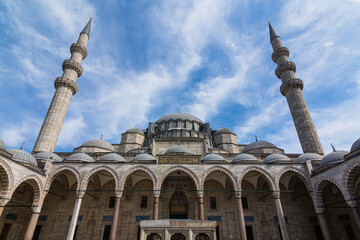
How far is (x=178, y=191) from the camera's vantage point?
15.7 m

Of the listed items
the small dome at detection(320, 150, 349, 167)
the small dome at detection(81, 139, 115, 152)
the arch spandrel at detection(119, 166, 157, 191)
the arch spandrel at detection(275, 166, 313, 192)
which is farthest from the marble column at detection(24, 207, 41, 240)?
the small dome at detection(320, 150, 349, 167)

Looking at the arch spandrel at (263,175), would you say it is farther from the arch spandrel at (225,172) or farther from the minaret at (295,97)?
the minaret at (295,97)

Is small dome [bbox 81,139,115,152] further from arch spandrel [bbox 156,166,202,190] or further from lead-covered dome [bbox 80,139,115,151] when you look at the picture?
arch spandrel [bbox 156,166,202,190]

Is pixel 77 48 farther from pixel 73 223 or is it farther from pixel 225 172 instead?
pixel 225 172

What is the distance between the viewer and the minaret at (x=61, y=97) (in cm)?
1750

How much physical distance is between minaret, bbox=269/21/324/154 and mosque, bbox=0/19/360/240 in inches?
4.8

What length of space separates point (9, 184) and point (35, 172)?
1653mm

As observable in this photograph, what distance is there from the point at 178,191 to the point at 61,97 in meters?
15.1

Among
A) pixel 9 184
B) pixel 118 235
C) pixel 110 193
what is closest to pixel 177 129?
pixel 110 193

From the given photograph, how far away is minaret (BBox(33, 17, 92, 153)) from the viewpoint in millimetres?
17500

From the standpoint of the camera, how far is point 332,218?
13555 mm

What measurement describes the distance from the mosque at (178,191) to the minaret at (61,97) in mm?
106

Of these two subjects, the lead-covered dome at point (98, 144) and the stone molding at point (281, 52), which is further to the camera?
the stone molding at point (281, 52)

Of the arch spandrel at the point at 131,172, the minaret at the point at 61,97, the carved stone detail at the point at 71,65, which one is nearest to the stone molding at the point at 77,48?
the minaret at the point at 61,97
